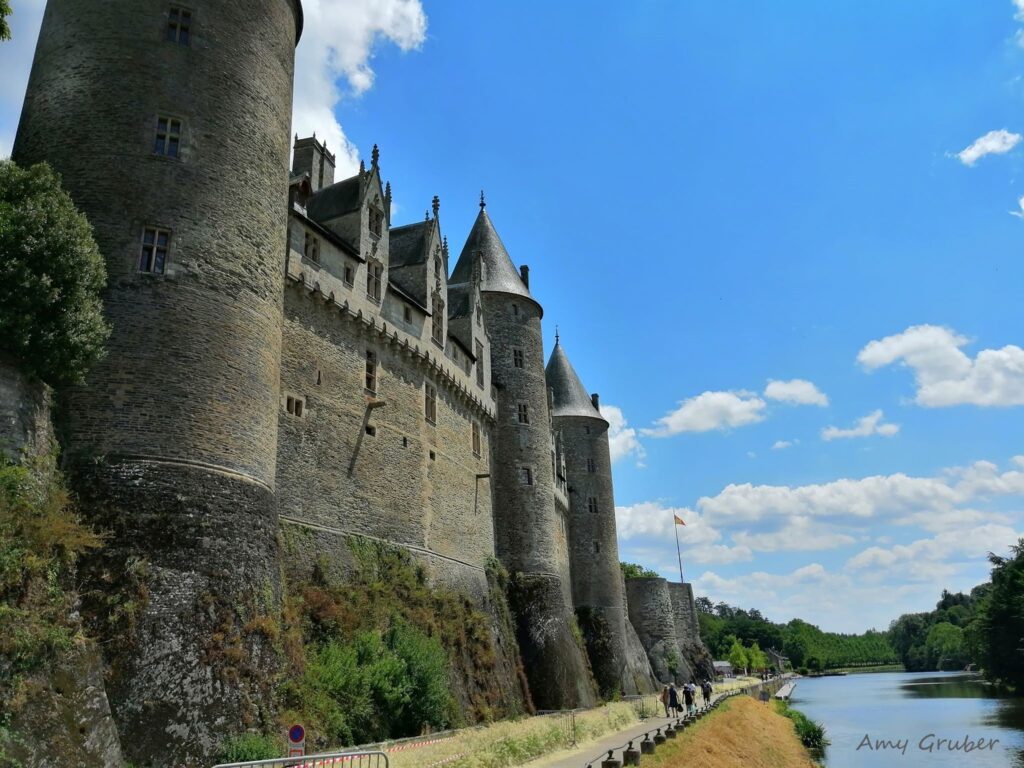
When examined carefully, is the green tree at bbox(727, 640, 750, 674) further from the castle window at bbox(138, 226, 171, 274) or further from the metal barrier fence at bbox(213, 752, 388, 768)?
the castle window at bbox(138, 226, 171, 274)

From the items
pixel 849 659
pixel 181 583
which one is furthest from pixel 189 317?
pixel 849 659

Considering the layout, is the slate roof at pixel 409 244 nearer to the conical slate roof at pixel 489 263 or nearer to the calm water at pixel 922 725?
the conical slate roof at pixel 489 263

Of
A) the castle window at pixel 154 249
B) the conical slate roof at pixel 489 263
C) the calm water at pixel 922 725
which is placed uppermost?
the conical slate roof at pixel 489 263

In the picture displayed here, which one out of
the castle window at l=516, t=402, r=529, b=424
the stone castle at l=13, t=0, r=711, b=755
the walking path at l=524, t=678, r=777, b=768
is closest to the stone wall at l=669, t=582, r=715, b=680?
the castle window at l=516, t=402, r=529, b=424

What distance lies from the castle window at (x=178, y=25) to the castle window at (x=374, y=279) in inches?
378

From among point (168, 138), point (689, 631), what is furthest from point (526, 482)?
point (689, 631)

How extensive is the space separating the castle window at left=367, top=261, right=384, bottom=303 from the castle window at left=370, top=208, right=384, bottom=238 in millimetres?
1318

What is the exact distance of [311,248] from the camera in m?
24.8

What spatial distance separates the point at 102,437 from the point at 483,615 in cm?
1828

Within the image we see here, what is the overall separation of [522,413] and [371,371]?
13738mm

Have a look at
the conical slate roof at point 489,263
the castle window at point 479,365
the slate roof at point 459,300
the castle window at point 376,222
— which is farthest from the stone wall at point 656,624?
the castle window at point 376,222

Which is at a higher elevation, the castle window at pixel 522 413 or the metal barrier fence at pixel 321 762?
the castle window at pixel 522 413

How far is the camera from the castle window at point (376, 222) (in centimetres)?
2888

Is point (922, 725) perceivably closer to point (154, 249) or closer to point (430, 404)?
point (430, 404)
